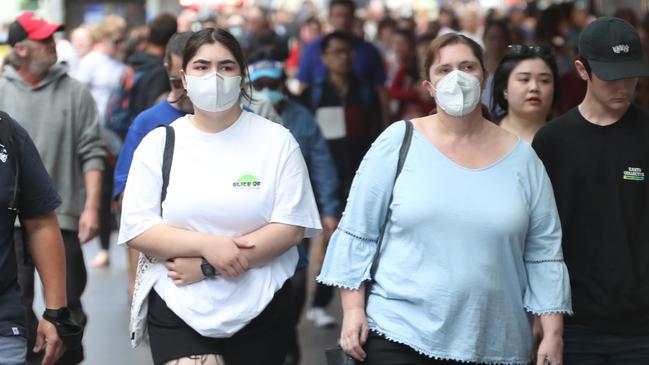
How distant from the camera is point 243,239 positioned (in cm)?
494

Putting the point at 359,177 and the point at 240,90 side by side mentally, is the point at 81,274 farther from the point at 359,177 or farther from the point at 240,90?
the point at 359,177

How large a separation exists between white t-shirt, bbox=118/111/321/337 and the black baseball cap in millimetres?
1275

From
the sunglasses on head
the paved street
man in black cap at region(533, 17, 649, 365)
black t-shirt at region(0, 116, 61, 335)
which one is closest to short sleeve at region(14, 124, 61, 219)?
black t-shirt at region(0, 116, 61, 335)

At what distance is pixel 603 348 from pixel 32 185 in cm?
235

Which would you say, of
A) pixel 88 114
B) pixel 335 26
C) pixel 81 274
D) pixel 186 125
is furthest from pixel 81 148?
pixel 335 26

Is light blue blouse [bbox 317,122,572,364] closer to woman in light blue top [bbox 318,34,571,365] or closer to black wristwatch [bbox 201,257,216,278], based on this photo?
woman in light blue top [bbox 318,34,571,365]

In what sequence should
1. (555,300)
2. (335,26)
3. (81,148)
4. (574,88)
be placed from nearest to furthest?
(555,300) < (81,148) < (574,88) < (335,26)

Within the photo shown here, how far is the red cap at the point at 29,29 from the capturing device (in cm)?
718

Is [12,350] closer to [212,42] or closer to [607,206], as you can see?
[212,42]

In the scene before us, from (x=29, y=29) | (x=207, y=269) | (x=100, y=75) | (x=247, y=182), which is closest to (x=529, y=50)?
(x=247, y=182)

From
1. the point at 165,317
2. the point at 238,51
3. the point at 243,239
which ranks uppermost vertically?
the point at 238,51

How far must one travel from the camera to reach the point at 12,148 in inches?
188

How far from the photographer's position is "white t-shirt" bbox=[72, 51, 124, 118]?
13367 millimetres

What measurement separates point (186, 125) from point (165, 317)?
779 millimetres
